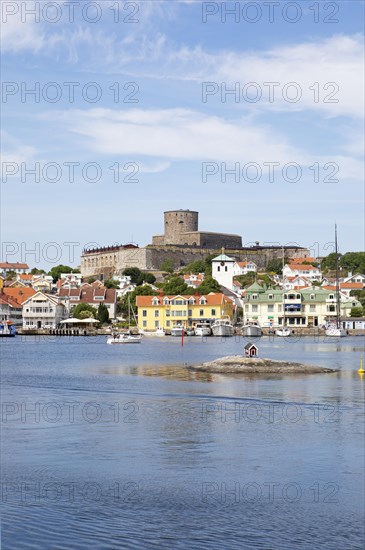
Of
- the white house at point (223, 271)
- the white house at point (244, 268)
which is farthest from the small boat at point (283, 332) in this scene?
the white house at point (244, 268)

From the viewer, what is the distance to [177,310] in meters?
92.4

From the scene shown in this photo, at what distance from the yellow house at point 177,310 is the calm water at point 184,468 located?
60579 millimetres

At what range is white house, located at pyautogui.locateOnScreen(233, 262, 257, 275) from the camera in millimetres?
145750

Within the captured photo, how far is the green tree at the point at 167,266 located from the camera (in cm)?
15238

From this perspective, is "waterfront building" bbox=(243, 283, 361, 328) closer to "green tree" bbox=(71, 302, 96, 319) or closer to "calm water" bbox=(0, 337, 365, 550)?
"green tree" bbox=(71, 302, 96, 319)

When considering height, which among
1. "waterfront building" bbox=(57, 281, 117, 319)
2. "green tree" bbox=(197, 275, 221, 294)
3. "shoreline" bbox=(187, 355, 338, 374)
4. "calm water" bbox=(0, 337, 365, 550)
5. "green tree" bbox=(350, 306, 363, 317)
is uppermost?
"green tree" bbox=(197, 275, 221, 294)

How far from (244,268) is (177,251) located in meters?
19.0

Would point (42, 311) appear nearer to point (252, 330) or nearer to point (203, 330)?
point (203, 330)

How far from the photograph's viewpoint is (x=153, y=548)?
12172 millimetres

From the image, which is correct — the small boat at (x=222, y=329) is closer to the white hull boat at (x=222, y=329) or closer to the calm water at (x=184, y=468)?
the white hull boat at (x=222, y=329)

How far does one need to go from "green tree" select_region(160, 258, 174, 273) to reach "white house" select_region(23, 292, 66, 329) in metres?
51.9

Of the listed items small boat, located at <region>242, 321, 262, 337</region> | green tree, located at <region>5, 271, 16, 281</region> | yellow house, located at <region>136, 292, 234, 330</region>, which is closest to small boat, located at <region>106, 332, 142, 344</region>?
yellow house, located at <region>136, 292, 234, 330</region>

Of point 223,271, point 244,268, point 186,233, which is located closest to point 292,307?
point 223,271

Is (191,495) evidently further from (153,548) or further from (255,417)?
(255,417)
